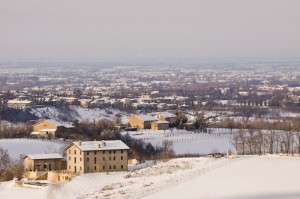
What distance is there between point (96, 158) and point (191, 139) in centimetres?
1869

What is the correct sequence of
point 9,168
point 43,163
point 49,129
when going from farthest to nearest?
point 49,129 < point 9,168 < point 43,163

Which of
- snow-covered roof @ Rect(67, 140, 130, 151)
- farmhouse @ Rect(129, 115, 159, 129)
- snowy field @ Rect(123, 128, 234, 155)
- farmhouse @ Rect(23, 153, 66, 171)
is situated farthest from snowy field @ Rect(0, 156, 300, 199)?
farmhouse @ Rect(129, 115, 159, 129)

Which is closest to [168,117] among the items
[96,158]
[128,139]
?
[128,139]

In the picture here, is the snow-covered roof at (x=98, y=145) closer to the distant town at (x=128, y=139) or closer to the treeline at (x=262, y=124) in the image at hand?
the distant town at (x=128, y=139)

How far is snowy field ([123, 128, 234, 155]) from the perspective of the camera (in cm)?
5434

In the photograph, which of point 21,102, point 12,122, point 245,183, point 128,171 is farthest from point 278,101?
point 245,183

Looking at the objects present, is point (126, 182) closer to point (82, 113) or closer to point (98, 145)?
point (98, 145)

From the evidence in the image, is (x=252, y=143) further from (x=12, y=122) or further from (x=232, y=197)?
(x=12, y=122)

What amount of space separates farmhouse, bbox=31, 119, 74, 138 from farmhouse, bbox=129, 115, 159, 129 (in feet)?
27.0

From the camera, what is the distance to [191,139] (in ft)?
196

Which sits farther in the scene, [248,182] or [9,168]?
[9,168]

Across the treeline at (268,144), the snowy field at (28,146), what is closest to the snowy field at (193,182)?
the treeline at (268,144)

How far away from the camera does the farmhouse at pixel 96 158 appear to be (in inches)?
1635

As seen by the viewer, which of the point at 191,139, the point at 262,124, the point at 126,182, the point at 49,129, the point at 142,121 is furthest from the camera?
the point at 142,121
